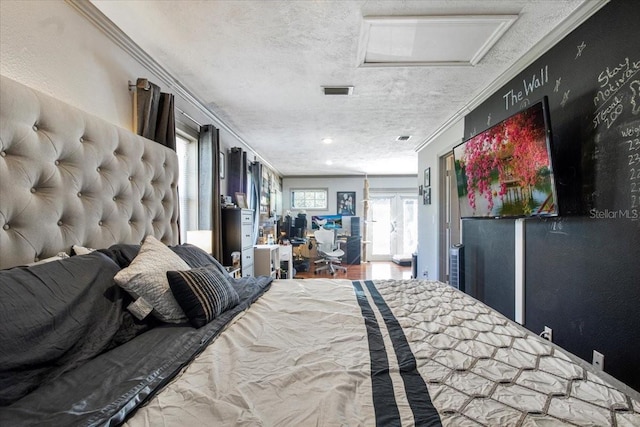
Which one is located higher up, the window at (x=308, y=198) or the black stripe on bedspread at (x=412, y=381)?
the window at (x=308, y=198)

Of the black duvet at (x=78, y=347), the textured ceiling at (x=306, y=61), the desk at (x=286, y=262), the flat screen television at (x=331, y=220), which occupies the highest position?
the textured ceiling at (x=306, y=61)

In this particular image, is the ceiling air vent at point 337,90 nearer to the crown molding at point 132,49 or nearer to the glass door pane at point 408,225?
the crown molding at point 132,49

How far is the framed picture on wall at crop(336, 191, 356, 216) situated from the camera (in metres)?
7.26

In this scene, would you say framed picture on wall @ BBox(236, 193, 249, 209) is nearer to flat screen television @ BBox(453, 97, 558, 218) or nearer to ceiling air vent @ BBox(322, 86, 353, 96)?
ceiling air vent @ BBox(322, 86, 353, 96)

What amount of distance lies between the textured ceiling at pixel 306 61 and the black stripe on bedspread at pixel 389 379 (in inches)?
63.8

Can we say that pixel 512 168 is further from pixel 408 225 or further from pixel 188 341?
pixel 408 225

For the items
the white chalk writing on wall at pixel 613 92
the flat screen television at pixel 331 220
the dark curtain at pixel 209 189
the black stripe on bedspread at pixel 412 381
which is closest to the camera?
the black stripe on bedspread at pixel 412 381

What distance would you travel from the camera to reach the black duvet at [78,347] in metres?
0.62

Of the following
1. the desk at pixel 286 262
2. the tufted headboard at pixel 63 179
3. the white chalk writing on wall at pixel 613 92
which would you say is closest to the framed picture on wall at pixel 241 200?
the desk at pixel 286 262

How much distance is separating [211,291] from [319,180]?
6.29 meters

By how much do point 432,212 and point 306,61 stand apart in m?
2.91

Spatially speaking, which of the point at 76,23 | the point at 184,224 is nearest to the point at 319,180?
the point at 184,224

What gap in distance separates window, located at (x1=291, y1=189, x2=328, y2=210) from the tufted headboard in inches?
223

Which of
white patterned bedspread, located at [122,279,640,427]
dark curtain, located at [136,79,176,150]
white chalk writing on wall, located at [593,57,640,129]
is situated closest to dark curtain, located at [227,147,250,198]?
Result: dark curtain, located at [136,79,176,150]
